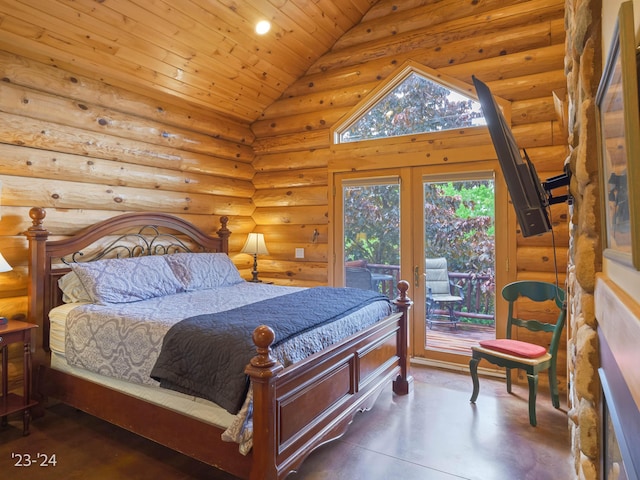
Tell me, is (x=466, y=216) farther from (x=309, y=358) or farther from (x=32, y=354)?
(x=32, y=354)

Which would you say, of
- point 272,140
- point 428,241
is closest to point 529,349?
point 428,241

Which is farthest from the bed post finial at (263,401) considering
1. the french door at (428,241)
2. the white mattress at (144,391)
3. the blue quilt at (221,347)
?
the french door at (428,241)

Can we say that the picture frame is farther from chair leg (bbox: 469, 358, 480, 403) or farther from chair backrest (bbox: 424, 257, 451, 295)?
chair backrest (bbox: 424, 257, 451, 295)

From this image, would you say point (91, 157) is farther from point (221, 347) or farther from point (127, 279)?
point (221, 347)

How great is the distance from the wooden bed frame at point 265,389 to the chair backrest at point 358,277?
3.62 feet

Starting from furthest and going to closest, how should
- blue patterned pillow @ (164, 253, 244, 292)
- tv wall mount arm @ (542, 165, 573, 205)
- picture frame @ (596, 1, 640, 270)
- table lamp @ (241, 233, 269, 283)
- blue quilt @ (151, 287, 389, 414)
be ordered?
1. table lamp @ (241, 233, 269, 283)
2. blue patterned pillow @ (164, 253, 244, 292)
3. tv wall mount arm @ (542, 165, 573, 205)
4. blue quilt @ (151, 287, 389, 414)
5. picture frame @ (596, 1, 640, 270)

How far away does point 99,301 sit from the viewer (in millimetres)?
2963

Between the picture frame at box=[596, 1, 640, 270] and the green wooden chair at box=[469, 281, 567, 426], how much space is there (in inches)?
76.8

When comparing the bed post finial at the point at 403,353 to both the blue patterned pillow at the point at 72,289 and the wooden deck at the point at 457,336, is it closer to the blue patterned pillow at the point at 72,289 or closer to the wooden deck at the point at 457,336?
the wooden deck at the point at 457,336

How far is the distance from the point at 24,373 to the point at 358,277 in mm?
3156

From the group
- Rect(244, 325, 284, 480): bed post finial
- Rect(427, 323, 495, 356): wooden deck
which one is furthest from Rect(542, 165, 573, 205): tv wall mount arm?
Rect(427, 323, 495, 356): wooden deck

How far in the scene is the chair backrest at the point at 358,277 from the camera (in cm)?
461

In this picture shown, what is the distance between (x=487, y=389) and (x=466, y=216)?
63.5 inches

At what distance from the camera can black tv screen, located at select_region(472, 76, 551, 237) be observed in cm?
193
